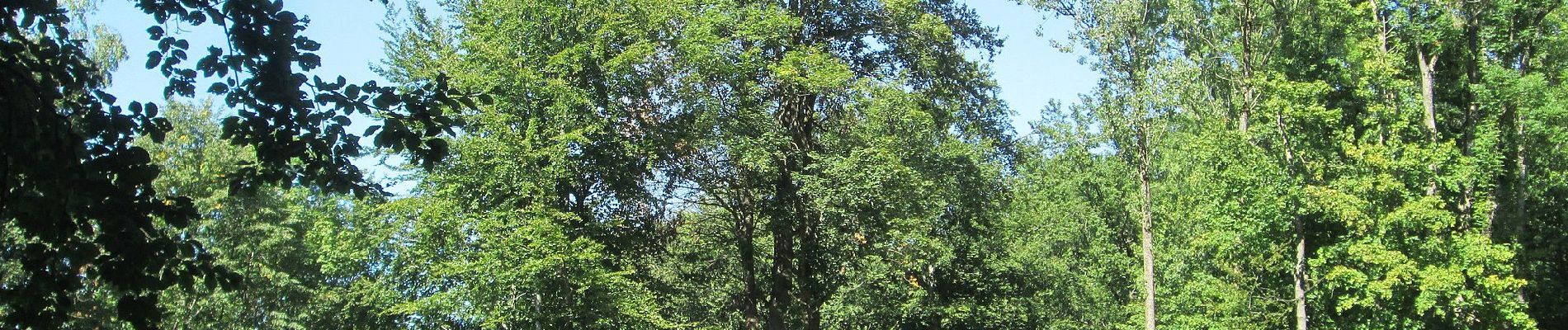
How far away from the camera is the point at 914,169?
2003 cm

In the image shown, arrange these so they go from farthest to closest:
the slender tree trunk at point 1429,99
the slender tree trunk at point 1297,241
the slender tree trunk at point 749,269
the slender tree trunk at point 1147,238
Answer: the slender tree trunk at point 1429,99
the slender tree trunk at point 1147,238
the slender tree trunk at point 1297,241
the slender tree trunk at point 749,269

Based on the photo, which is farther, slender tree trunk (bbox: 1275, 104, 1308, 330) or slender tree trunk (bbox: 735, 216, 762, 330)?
slender tree trunk (bbox: 1275, 104, 1308, 330)

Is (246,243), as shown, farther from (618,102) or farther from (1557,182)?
(1557,182)

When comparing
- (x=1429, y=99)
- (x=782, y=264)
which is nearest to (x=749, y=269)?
(x=782, y=264)

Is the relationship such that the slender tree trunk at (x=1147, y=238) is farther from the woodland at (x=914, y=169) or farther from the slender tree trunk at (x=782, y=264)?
the slender tree trunk at (x=782, y=264)

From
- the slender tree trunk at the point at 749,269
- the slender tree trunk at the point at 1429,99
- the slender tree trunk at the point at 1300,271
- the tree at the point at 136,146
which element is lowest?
the tree at the point at 136,146

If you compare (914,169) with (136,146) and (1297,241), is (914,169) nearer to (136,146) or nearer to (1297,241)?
(1297,241)

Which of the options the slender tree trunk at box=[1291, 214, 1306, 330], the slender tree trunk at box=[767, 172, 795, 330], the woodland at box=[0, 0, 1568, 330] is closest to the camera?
the woodland at box=[0, 0, 1568, 330]

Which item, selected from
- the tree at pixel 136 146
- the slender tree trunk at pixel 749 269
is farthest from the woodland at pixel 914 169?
the tree at pixel 136 146

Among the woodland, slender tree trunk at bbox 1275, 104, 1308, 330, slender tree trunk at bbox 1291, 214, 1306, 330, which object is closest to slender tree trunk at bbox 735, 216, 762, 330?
the woodland

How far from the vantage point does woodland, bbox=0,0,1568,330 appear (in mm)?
18547

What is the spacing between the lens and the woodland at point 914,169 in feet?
60.8

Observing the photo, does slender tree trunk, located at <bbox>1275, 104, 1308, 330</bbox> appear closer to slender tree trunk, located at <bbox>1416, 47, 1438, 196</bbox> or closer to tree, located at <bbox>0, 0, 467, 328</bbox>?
slender tree trunk, located at <bbox>1416, 47, 1438, 196</bbox>

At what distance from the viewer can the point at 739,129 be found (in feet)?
64.6
